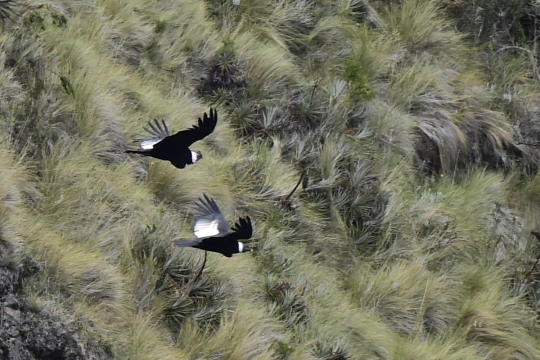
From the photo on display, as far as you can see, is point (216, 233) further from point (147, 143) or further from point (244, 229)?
point (147, 143)

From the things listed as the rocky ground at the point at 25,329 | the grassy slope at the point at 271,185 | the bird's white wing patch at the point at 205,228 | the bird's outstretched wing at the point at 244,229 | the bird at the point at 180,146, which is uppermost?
the bird at the point at 180,146

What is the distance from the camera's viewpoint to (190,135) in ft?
18.0

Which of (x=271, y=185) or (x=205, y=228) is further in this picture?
(x=271, y=185)

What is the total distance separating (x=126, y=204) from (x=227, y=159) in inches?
55.4

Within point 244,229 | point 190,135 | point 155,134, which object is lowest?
point 155,134

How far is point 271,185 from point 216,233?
184 cm

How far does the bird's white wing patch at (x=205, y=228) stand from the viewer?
5814 mm

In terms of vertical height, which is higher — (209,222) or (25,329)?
(25,329)

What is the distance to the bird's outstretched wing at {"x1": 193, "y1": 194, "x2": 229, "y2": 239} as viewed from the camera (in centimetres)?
581

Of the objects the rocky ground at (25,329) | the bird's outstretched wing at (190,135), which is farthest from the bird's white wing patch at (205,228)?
the rocky ground at (25,329)

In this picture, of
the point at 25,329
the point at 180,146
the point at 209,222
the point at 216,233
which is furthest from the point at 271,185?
the point at 25,329

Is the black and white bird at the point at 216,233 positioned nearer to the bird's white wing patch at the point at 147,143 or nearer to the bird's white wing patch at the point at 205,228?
the bird's white wing patch at the point at 205,228

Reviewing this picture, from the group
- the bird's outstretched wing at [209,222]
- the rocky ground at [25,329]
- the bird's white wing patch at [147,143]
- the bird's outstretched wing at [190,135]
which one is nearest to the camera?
the rocky ground at [25,329]

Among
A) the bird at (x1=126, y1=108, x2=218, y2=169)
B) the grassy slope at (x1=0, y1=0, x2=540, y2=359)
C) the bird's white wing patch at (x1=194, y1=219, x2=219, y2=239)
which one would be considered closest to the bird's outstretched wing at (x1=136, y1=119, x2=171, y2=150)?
the grassy slope at (x1=0, y1=0, x2=540, y2=359)
